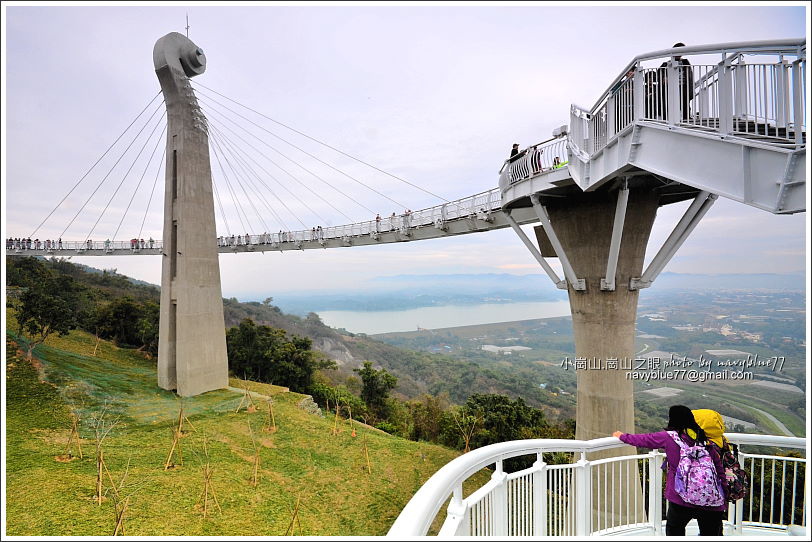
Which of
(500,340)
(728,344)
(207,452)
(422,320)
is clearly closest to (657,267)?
(207,452)

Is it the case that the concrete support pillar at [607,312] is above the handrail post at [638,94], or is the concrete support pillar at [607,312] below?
below

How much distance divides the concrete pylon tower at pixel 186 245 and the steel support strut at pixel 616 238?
11504 mm

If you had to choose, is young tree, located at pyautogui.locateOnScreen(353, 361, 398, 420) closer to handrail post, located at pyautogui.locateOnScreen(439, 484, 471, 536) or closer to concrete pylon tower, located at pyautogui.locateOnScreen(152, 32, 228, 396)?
concrete pylon tower, located at pyautogui.locateOnScreen(152, 32, 228, 396)

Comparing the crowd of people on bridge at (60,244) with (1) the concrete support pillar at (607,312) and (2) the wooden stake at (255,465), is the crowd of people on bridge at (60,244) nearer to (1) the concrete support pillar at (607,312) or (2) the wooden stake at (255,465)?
(2) the wooden stake at (255,465)

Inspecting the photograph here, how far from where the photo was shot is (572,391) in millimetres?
36531

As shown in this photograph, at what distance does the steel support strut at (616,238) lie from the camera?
623cm

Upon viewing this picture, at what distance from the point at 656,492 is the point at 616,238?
15.3ft

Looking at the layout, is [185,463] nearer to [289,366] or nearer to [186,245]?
[186,245]

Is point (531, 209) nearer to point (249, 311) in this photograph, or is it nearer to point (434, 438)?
point (434, 438)

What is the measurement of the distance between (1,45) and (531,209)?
28.1 ft

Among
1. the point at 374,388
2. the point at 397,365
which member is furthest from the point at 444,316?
the point at 374,388

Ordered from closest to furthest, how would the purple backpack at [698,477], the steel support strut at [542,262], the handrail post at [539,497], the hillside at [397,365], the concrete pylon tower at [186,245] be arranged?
the purple backpack at [698,477], the handrail post at [539,497], the steel support strut at [542,262], the concrete pylon tower at [186,245], the hillside at [397,365]

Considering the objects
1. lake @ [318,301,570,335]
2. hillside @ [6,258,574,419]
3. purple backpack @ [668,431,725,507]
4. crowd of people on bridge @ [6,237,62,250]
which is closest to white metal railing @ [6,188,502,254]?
crowd of people on bridge @ [6,237,62,250]

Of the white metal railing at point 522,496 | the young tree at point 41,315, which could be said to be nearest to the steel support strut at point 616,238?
the white metal railing at point 522,496
